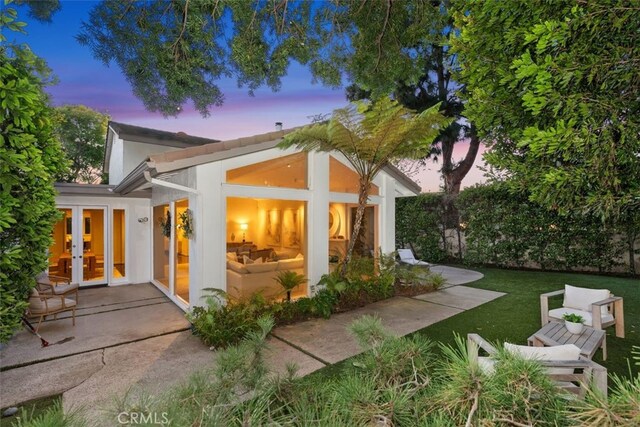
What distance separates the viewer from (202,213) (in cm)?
595

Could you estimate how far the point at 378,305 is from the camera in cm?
729

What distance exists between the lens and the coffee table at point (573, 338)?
4023 millimetres

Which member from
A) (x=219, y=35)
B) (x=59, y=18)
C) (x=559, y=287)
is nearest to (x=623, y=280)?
(x=559, y=287)

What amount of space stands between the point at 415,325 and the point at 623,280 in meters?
7.77

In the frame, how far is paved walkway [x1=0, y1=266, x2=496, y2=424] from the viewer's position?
12.5 ft

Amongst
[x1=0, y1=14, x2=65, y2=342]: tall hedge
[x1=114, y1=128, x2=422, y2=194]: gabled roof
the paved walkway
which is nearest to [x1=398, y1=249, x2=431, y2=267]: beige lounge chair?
the paved walkway

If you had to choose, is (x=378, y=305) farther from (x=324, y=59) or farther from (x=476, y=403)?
(x=476, y=403)

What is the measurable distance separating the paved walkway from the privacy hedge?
520 cm

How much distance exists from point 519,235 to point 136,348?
39.9 ft

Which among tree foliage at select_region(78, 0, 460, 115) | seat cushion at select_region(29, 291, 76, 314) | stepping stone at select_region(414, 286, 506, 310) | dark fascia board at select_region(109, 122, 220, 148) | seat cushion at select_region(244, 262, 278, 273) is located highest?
dark fascia board at select_region(109, 122, 220, 148)

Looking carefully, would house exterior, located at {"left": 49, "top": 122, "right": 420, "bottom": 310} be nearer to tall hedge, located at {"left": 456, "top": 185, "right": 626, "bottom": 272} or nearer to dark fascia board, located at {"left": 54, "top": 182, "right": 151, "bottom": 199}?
dark fascia board, located at {"left": 54, "top": 182, "right": 151, "bottom": 199}

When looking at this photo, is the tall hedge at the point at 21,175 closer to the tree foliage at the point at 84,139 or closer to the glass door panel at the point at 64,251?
the glass door panel at the point at 64,251

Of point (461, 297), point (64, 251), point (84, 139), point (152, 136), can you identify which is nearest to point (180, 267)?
point (64, 251)

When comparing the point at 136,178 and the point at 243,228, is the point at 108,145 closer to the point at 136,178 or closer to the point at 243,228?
the point at 243,228
